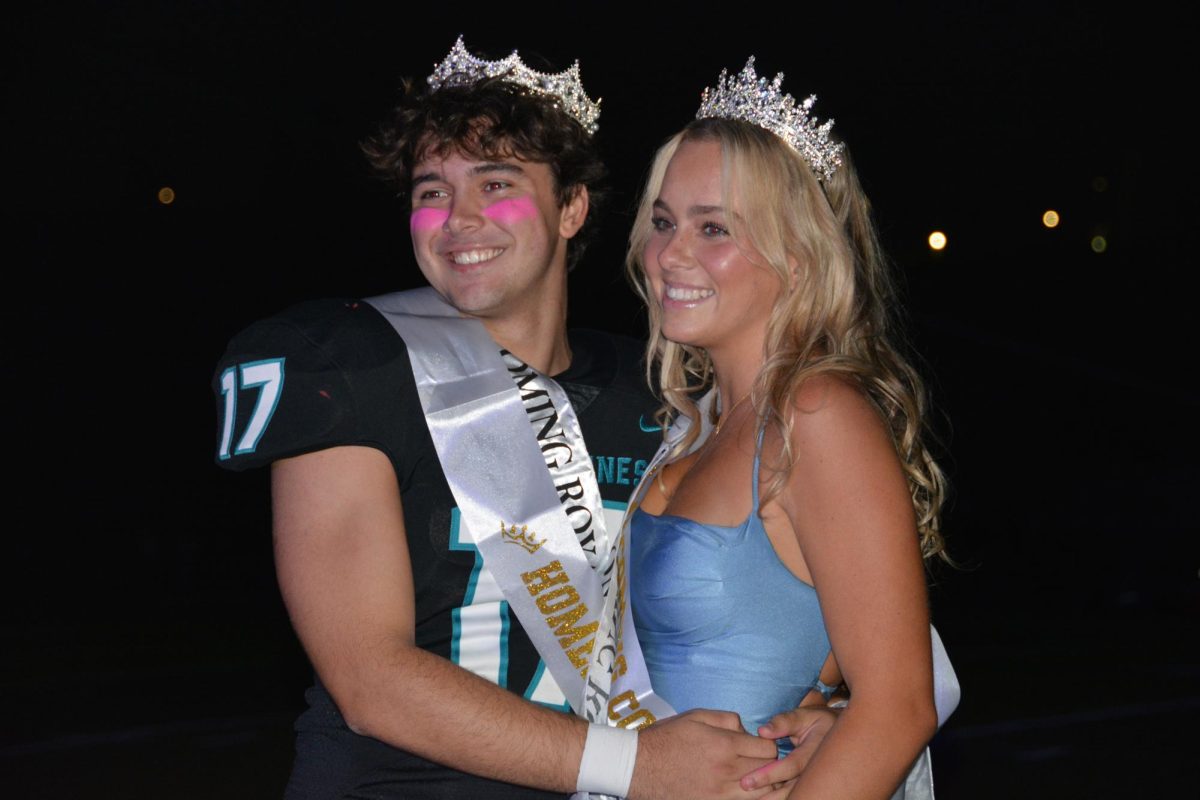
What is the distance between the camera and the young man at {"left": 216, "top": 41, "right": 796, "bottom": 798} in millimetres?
2107

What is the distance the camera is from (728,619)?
223 cm

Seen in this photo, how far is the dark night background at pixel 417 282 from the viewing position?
9477mm

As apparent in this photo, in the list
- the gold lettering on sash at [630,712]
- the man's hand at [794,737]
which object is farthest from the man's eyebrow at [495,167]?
the man's hand at [794,737]

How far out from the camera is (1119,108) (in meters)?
14.5

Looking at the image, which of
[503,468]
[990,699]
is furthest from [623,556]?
[990,699]

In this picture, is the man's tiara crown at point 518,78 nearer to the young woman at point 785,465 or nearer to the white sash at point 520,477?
the young woman at point 785,465

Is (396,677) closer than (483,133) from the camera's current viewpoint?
Yes

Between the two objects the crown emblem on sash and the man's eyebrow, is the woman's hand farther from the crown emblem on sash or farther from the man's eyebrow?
the man's eyebrow

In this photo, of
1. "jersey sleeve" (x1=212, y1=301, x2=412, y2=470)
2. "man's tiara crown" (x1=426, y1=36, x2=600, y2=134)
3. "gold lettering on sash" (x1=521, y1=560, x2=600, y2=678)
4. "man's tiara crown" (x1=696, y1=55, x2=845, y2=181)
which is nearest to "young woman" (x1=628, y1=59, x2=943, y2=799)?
"man's tiara crown" (x1=696, y1=55, x2=845, y2=181)

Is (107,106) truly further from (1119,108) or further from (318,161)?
(1119,108)

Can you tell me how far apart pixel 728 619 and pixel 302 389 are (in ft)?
2.68

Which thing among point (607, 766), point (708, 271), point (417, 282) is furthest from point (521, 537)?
point (417, 282)

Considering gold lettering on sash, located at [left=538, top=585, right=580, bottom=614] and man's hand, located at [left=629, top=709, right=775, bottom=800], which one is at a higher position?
gold lettering on sash, located at [left=538, top=585, right=580, bottom=614]

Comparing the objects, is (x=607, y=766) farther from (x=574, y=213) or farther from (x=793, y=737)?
(x=574, y=213)
